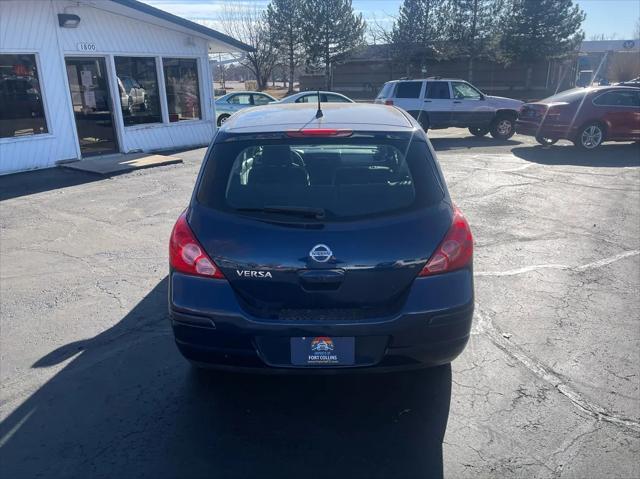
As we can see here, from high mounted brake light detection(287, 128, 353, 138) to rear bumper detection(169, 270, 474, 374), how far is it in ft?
3.19

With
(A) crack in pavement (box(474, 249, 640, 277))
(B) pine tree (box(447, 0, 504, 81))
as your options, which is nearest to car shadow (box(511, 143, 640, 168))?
(A) crack in pavement (box(474, 249, 640, 277))

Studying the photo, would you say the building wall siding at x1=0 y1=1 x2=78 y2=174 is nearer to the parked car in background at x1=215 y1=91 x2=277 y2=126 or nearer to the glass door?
the glass door

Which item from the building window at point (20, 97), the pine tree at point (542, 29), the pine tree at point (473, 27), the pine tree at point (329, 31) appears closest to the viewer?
the building window at point (20, 97)

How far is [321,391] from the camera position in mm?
3406

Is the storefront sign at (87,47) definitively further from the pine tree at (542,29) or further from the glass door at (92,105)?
the pine tree at (542,29)

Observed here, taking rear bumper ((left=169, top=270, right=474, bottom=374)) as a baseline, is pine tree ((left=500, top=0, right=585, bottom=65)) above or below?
above

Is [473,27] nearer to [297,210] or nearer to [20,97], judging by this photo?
[20,97]

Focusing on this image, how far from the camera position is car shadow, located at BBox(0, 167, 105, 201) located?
953 centimetres

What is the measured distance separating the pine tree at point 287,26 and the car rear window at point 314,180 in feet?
144

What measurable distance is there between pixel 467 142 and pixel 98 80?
10.9m

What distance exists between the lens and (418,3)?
128ft

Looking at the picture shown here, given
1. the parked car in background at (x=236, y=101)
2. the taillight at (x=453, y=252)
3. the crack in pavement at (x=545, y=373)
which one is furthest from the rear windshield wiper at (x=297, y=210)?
the parked car in background at (x=236, y=101)

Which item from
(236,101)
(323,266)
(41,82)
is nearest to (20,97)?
(41,82)

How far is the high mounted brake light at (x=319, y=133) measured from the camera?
3.04 meters
